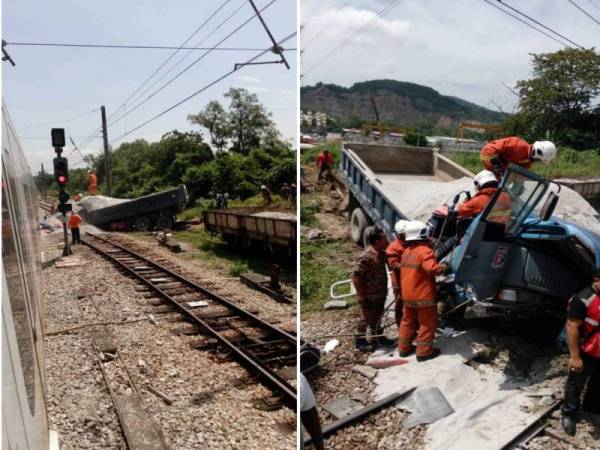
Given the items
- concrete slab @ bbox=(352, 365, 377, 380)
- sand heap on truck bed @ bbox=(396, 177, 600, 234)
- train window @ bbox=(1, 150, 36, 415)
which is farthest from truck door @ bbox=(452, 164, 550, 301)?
train window @ bbox=(1, 150, 36, 415)

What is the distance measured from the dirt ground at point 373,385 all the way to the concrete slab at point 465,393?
12 cm

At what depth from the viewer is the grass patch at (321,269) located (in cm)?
692

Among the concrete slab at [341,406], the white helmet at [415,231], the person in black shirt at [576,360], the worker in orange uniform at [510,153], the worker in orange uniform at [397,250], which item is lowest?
the concrete slab at [341,406]

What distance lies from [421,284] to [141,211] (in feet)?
58.4

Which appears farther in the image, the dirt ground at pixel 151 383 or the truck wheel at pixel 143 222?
the truck wheel at pixel 143 222

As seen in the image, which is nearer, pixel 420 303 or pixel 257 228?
pixel 420 303

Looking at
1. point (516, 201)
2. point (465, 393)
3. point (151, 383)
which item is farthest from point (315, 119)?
point (465, 393)

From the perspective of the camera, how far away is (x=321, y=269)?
26.7 feet

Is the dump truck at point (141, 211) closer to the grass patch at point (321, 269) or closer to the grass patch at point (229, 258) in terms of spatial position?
the grass patch at point (229, 258)

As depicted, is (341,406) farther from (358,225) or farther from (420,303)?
(358,225)

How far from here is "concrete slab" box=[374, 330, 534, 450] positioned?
12.4 feet

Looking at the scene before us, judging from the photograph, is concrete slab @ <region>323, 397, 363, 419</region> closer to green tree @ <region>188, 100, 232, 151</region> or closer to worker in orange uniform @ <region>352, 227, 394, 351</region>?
worker in orange uniform @ <region>352, 227, 394, 351</region>

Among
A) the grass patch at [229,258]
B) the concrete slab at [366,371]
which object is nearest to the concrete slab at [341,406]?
the concrete slab at [366,371]

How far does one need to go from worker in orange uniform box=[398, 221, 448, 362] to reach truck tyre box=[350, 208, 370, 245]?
13.2ft
